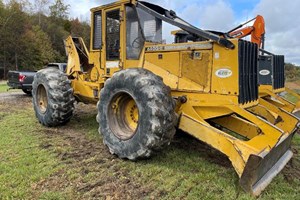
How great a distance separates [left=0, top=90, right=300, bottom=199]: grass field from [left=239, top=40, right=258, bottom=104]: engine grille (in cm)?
111

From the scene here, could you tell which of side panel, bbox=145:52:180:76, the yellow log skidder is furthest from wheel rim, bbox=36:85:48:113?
side panel, bbox=145:52:180:76

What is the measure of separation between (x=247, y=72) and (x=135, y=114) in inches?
76.9

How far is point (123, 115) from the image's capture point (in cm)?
540

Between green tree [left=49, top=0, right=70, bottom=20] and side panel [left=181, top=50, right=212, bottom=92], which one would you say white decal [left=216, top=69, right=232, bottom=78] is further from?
green tree [left=49, top=0, right=70, bottom=20]

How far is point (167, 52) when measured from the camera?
5266 millimetres

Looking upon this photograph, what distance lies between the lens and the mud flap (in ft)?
12.2

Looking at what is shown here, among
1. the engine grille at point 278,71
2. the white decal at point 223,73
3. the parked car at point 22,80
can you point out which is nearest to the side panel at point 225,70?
the white decal at point 223,73

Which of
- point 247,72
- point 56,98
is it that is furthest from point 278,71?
point 56,98

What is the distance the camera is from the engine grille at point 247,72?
4629 millimetres

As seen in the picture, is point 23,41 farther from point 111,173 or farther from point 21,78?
point 111,173

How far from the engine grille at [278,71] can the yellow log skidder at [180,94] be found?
2.83m

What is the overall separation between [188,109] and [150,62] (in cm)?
118

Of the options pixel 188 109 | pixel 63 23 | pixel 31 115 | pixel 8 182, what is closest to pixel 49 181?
pixel 8 182

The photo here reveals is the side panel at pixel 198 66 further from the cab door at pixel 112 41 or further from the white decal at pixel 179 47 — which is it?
the cab door at pixel 112 41
